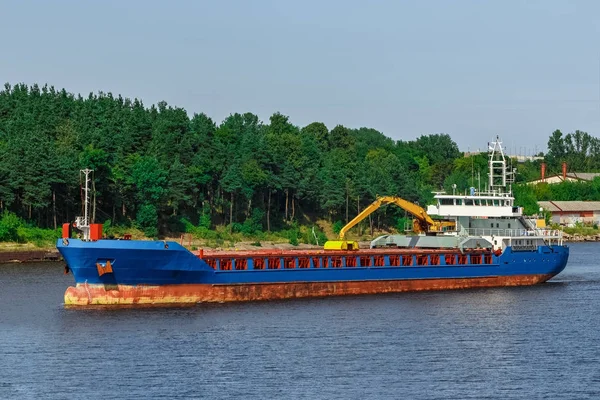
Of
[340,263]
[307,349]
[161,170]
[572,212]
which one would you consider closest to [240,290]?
[340,263]

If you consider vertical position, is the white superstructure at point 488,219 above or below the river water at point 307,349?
above

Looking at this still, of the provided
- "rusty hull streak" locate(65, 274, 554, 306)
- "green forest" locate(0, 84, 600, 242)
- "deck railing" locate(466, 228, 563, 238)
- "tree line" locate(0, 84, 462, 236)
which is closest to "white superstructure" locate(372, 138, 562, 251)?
"deck railing" locate(466, 228, 563, 238)

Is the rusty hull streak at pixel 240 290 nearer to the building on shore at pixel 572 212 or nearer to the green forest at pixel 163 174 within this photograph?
the green forest at pixel 163 174

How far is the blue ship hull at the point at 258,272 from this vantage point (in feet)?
196

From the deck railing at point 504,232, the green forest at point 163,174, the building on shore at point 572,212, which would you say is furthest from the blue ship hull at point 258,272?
the building on shore at point 572,212

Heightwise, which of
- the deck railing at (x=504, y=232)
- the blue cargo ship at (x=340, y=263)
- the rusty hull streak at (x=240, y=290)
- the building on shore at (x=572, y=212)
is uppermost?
the building on shore at (x=572, y=212)

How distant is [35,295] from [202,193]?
199 ft

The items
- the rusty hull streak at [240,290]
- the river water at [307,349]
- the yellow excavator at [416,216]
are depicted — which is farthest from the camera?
the yellow excavator at [416,216]

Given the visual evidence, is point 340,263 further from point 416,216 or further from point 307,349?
point 307,349

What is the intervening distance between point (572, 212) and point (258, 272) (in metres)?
125

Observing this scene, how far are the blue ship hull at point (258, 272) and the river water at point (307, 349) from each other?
152 cm

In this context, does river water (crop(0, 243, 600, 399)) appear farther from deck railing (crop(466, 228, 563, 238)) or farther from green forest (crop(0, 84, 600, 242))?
green forest (crop(0, 84, 600, 242))

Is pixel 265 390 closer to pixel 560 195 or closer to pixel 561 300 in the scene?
pixel 561 300

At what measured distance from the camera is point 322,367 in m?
46.0
